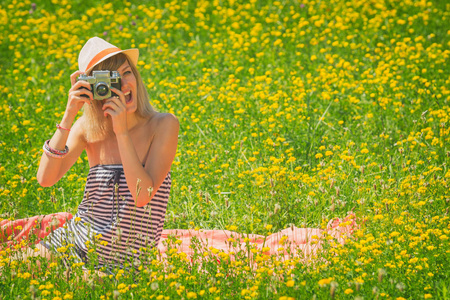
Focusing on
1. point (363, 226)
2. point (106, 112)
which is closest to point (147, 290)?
point (106, 112)

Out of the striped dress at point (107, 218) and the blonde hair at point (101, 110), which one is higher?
the blonde hair at point (101, 110)

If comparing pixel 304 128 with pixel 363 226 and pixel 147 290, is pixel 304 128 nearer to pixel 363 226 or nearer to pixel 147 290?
pixel 363 226

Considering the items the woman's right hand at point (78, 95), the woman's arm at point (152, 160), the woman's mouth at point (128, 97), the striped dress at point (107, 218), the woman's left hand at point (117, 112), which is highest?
the woman's mouth at point (128, 97)

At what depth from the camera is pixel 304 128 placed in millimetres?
4977

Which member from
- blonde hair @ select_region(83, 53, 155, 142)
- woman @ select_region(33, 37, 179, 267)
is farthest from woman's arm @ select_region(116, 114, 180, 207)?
blonde hair @ select_region(83, 53, 155, 142)

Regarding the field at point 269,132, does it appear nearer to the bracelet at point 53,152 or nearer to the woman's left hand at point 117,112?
the bracelet at point 53,152

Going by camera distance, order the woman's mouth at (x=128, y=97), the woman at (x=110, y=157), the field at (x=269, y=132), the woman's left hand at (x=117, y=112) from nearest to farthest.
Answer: the field at (x=269, y=132), the woman's left hand at (x=117, y=112), the woman at (x=110, y=157), the woman's mouth at (x=128, y=97)

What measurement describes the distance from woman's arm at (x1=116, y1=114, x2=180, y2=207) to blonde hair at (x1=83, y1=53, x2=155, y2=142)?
0.56ft

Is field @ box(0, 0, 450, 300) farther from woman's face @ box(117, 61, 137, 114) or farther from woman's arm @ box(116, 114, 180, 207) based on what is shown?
woman's face @ box(117, 61, 137, 114)

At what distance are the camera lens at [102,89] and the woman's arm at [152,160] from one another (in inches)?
9.4

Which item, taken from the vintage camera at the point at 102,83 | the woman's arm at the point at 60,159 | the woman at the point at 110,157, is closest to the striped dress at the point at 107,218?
the woman at the point at 110,157

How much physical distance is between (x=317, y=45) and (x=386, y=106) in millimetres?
1891

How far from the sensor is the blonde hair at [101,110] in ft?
10.5

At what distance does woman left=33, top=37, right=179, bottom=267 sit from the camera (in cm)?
311
